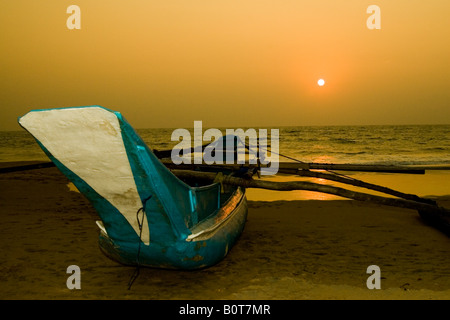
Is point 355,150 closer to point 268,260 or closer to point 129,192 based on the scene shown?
point 268,260

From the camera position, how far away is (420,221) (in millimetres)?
6707

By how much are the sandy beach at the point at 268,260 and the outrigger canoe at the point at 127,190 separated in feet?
1.26

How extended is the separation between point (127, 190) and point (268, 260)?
232 cm

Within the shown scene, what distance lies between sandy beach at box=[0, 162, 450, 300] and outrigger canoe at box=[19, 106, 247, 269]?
38 centimetres

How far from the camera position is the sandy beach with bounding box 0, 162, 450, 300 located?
12.2ft

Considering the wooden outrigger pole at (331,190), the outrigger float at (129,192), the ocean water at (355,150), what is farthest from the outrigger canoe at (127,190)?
the ocean water at (355,150)

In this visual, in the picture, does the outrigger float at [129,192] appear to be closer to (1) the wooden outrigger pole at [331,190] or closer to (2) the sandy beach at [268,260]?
(2) the sandy beach at [268,260]

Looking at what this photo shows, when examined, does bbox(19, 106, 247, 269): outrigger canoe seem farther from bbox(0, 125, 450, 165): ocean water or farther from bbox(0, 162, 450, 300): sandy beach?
bbox(0, 125, 450, 165): ocean water

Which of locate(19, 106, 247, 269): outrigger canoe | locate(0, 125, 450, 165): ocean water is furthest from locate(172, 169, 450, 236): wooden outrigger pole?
locate(0, 125, 450, 165): ocean water

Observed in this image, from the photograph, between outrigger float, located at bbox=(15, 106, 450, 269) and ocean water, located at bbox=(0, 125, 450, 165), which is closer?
outrigger float, located at bbox=(15, 106, 450, 269)

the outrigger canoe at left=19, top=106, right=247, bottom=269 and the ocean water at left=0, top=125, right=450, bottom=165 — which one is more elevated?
the outrigger canoe at left=19, top=106, right=247, bottom=269
